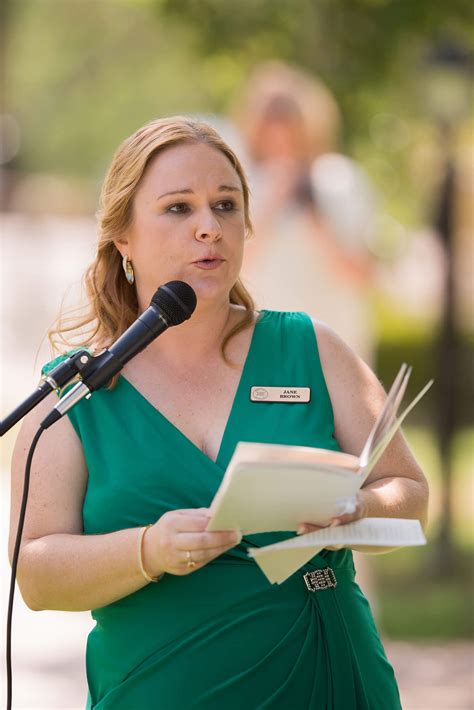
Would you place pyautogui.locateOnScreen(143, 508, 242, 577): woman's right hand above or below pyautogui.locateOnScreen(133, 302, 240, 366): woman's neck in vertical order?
below

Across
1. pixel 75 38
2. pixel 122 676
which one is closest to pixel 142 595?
pixel 122 676

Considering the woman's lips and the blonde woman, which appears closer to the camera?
the blonde woman

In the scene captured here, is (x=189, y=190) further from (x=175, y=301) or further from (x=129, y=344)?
(x=129, y=344)

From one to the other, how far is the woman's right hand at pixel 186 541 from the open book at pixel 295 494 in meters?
0.03

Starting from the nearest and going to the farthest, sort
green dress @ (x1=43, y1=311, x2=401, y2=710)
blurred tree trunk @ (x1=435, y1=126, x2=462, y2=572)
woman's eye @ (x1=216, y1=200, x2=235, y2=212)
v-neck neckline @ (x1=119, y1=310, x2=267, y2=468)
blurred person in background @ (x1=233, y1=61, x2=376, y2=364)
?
green dress @ (x1=43, y1=311, x2=401, y2=710) < v-neck neckline @ (x1=119, y1=310, x2=267, y2=468) < woman's eye @ (x1=216, y1=200, x2=235, y2=212) < blurred person in background @ (x1=233, y1=61, x2=376, y2=364) < blurred tree trunk @ (x1=435, y1=126, x2=462, y2=572)

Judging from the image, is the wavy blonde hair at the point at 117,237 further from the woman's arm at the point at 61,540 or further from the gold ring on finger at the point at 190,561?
the gold ring on finger at the point at 190,561

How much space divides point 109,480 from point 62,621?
4582 mm

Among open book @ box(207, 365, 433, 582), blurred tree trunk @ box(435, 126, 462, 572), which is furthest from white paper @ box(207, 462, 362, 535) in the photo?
blurred tree trunk @ box(435, 126, 462, 572)

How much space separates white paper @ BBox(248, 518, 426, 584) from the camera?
2.33 metres

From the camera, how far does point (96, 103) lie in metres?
21.7

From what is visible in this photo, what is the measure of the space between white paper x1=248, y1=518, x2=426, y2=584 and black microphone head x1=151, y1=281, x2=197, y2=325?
0.52 m

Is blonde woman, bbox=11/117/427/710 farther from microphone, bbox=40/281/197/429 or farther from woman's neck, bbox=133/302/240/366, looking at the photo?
microphone, bbox=40/281/197/429

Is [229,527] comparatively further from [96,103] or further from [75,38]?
[96,103]

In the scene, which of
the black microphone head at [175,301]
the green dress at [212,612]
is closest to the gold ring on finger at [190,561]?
the green dress at [212,612]
